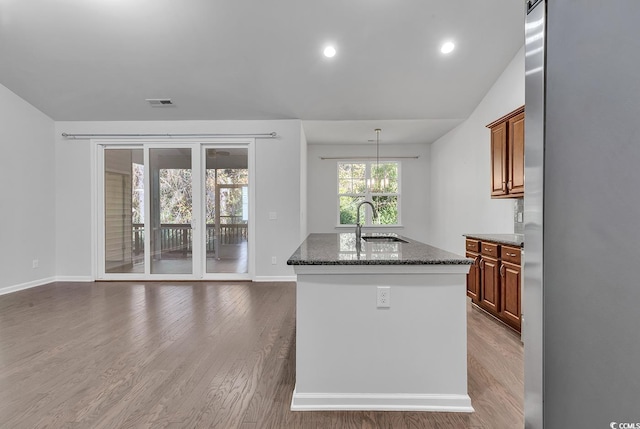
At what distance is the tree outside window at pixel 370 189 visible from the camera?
7.13 metres

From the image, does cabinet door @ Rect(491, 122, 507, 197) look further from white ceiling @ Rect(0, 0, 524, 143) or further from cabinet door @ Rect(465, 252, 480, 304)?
white ceiling @ Rect(0, 0, 524, 143)

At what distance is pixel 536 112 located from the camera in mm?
552

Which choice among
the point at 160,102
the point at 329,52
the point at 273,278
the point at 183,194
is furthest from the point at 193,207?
the point at 329,52

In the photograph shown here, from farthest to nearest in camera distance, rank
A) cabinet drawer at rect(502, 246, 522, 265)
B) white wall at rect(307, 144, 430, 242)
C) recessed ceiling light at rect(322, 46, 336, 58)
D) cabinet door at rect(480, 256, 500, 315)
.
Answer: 1. white wall at rect(307, 144, 430, 242)
2. recessed ceiling light at rect(322, 46, 336, 58)
3. cabinet door at rect(480, 256, 500, 315)
4. cabinet drawer at rect(502, 246, 522, 265)

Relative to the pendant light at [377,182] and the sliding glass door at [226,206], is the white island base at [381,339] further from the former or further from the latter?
the pendant light at [377,182]

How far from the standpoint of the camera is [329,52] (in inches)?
151

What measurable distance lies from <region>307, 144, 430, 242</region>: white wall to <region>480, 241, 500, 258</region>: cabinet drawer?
11.7 feet

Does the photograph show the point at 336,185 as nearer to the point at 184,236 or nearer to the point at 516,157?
the point at 184,236

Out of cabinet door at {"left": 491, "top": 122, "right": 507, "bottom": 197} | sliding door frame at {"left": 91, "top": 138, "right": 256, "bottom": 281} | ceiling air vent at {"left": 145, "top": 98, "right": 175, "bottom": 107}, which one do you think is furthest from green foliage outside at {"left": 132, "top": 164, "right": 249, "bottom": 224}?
cabinet door at {"left": 491, "top": 122, "right": 507, "bottom": 197}

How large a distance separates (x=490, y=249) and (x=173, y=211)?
181 inches

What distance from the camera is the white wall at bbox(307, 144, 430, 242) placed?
23.0ft

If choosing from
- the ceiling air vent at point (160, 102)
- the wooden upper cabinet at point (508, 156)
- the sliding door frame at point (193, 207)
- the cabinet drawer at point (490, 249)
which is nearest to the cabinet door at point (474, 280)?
the cabinet drawer at point (490, 249)

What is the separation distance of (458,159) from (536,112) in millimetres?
5345

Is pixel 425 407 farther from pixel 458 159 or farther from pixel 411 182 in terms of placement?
pixel 411 182
